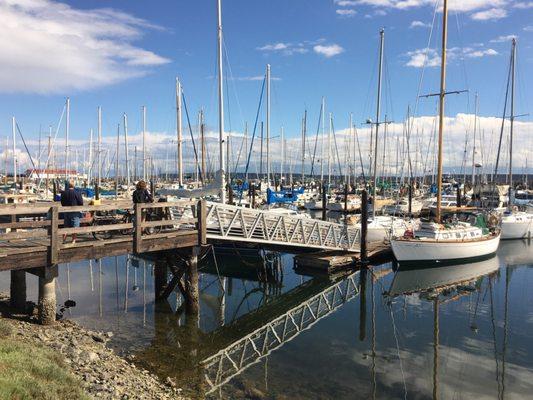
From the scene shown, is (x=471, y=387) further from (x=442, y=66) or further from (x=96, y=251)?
(x=442, y=66)

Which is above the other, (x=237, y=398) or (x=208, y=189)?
(x=208, y=189)

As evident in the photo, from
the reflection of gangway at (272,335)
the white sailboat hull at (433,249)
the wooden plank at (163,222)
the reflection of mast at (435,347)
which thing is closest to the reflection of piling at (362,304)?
the reflection of gangway at (272,335)

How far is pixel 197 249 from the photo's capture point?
1520 centimetres

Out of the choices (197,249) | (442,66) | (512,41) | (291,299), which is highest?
(512,41)

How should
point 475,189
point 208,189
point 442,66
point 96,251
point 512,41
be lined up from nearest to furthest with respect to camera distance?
point 96,251, point 208,189, point 442,66, point 512,41, point 475,189

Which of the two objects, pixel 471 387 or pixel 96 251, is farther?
pixel 96 251

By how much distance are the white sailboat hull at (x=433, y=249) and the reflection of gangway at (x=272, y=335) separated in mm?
4218

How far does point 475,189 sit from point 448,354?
1701 inches

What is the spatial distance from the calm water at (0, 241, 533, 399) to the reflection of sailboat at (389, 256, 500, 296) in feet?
0.30

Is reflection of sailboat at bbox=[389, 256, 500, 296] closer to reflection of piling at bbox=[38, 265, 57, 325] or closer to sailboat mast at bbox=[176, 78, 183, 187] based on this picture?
reflection of piling at bbox=[38, 265, 57, 325]

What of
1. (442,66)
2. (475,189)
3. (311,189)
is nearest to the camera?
(442,66)

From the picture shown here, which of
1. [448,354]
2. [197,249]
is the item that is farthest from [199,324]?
[448,354]

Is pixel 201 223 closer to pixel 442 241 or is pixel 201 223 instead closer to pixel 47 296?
pixel 47 296

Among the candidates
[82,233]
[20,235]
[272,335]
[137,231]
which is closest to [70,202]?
[82,233]
